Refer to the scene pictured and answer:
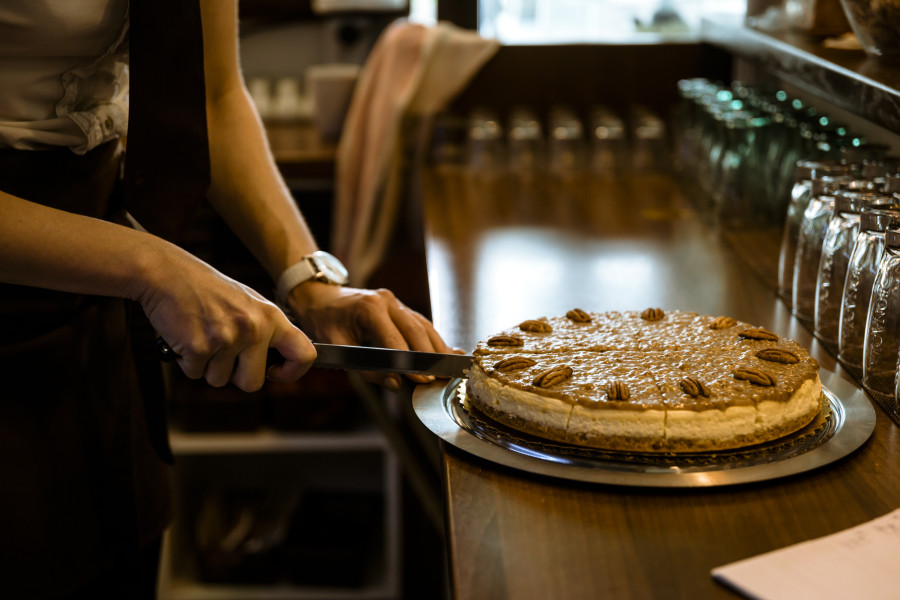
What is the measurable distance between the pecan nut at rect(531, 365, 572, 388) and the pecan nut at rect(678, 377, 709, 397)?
0.11m

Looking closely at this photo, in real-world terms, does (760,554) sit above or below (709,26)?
below

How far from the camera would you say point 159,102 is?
44.6 inches

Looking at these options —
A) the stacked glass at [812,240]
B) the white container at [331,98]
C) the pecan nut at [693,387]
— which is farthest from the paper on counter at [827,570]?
the white container at [331,98]

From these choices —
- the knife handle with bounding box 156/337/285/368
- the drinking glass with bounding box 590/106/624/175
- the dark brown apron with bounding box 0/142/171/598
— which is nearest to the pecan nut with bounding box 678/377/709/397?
the knife handle with bounding box 156/337/285/368

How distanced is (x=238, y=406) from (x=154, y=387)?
1.36 m

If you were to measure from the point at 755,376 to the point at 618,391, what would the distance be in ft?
0.47

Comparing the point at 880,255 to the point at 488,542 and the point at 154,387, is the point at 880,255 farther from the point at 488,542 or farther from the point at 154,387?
the point at 154,387

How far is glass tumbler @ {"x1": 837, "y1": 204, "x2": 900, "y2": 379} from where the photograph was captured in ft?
3.43

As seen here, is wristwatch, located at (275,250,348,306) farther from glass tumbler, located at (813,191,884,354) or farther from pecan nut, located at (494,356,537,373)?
glass tumbler, located at (813,191,884,354)

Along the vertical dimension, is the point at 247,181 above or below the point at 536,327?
above

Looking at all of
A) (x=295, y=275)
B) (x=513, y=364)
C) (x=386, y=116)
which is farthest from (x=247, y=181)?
(x=386, y=116)

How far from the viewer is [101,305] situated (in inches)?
47.8

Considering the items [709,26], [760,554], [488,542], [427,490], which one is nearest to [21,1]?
[488,542]

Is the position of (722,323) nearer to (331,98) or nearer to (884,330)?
(884,330)
